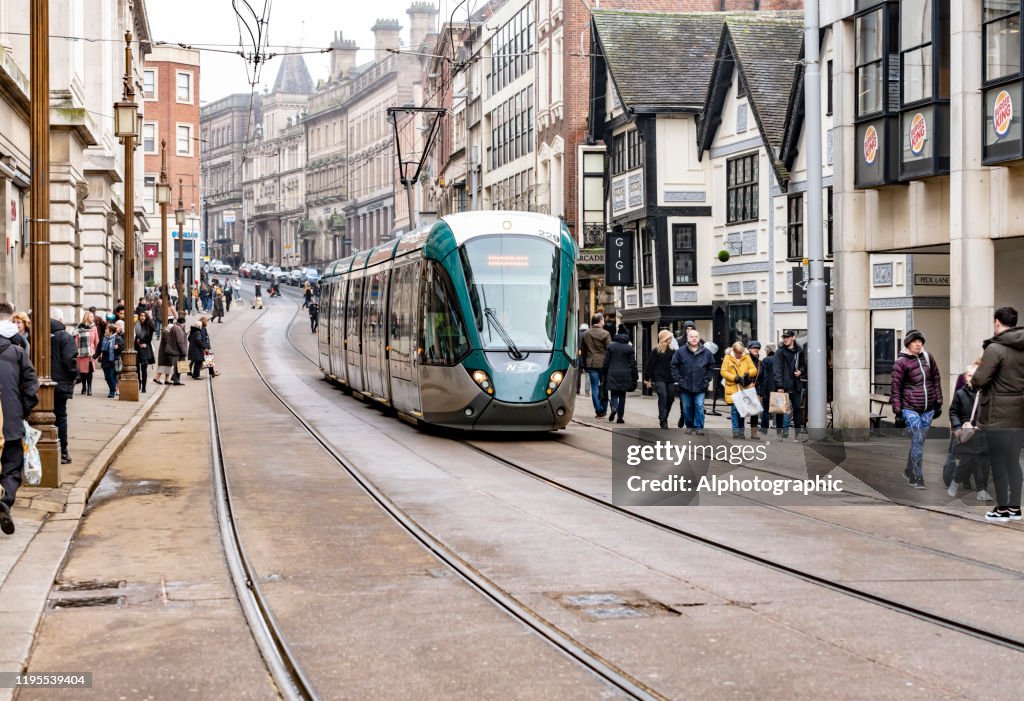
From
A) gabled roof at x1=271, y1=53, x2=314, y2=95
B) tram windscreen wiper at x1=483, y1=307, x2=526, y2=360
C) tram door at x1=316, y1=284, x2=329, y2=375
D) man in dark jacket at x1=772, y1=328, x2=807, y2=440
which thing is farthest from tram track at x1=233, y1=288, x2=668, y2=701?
gabled roof at x1=271, y1=53, x2=314, y2=95

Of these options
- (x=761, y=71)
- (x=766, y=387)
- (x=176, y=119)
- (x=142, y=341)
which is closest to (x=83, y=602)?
(x=766, y=387)

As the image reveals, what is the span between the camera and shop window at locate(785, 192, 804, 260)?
33969 mm

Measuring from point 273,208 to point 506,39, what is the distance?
88241 mm

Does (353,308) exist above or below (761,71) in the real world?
below

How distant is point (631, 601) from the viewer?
959cm

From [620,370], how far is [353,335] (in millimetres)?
7832

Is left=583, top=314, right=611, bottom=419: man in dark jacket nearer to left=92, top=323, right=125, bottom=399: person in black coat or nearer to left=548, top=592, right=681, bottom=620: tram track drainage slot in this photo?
left=92, top=323, right=125, bottom=399: person in black coat

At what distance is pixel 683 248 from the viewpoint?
132ft

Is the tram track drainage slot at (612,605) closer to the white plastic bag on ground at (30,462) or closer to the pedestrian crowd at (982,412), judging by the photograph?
the pedestrian crowd at (982,412)

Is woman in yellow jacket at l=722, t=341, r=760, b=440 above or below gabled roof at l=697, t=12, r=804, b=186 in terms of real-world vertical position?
below

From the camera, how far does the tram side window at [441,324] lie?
2164cm

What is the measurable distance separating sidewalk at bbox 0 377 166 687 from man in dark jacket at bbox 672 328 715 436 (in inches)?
329

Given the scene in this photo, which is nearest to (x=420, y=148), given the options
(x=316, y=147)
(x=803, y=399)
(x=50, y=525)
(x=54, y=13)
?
(x=316, y=147)

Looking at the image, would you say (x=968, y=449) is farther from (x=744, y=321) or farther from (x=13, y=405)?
(x=744, y=321)
